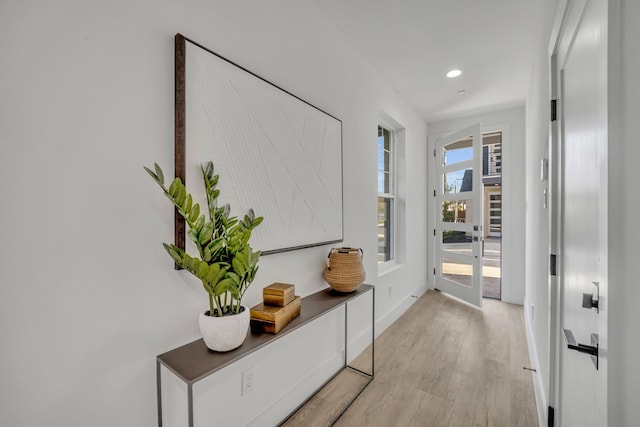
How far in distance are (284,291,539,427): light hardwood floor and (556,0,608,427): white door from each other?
600mm

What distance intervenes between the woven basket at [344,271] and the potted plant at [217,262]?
0.81m

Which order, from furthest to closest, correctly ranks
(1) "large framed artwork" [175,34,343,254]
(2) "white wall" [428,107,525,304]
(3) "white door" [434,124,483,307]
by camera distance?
(2) "white wall" [428,107,525,304]
(3) "white door" [434,124,483,307]
(1) "large framed artwork" [175,34,343,254]

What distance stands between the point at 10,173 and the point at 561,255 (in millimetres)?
2100

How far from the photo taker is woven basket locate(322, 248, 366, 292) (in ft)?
6.07

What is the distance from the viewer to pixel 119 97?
3.24 feet

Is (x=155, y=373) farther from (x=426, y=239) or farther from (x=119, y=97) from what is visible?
(x=426, y=239)

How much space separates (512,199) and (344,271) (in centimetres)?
324

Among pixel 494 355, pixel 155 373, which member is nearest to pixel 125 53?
pixel 155 373

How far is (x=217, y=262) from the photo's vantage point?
3.41ft

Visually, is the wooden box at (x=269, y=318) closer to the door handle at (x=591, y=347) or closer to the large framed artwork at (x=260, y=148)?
the large framed artwork at (x=260, y=148)

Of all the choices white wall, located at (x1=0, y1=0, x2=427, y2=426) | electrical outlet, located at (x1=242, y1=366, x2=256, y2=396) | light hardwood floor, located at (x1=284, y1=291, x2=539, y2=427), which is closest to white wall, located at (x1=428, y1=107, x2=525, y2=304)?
light hardwood floor, located at (x1=284, y1=291, x2=539, y2=427)

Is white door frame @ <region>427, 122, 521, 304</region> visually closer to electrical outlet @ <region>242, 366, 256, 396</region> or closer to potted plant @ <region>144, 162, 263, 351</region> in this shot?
electrical outlet @ <region>242, 366, 256, 396</region>

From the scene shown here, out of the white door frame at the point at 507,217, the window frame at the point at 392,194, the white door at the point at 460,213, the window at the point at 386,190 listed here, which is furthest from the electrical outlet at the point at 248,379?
the white door frame at the point at 507,217

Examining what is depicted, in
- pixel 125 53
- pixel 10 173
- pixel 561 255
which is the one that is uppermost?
pixel 125 53
